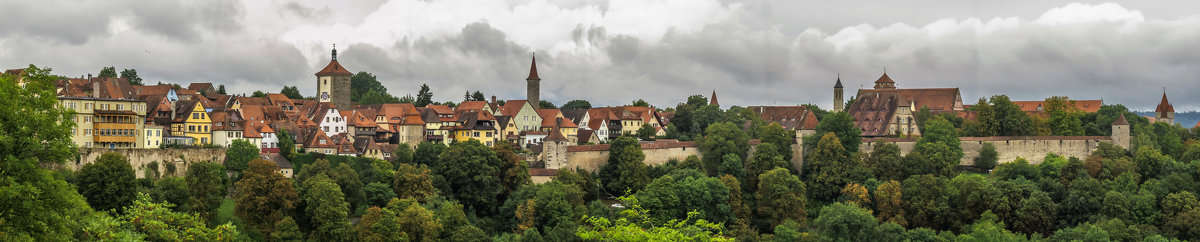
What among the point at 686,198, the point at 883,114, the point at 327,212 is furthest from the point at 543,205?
the point at 883,114

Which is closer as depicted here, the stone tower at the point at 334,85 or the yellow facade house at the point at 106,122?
the yellow facade house at the point at 106,122

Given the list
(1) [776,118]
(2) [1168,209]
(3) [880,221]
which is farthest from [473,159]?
(1) [776,118]

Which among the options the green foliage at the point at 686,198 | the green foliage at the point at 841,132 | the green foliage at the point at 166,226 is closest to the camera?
the green foliage at the point at 166,226

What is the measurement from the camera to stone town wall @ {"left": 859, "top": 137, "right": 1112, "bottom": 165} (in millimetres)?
68188

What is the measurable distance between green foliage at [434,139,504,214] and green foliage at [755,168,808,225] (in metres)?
14.1

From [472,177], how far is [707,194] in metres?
12.1

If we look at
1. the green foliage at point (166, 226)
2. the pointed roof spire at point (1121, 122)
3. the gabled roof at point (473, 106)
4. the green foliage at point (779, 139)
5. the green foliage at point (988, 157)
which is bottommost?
the green foliage at point (166, 226)

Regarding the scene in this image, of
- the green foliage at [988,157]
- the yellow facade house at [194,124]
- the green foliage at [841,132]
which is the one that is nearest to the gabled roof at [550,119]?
the green foliage at [841,132]

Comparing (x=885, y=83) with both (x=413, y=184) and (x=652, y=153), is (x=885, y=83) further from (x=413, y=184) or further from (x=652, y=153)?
(x=413, y=184)

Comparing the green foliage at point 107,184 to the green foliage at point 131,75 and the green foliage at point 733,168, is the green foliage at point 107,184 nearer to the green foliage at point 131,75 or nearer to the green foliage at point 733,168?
the green foliage at point 733,168

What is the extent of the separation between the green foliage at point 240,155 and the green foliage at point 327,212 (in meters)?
7.35

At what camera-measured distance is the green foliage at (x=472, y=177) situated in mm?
54844

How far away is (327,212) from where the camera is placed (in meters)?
44.8

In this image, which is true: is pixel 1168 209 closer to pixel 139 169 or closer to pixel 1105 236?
pixel 1105 236
